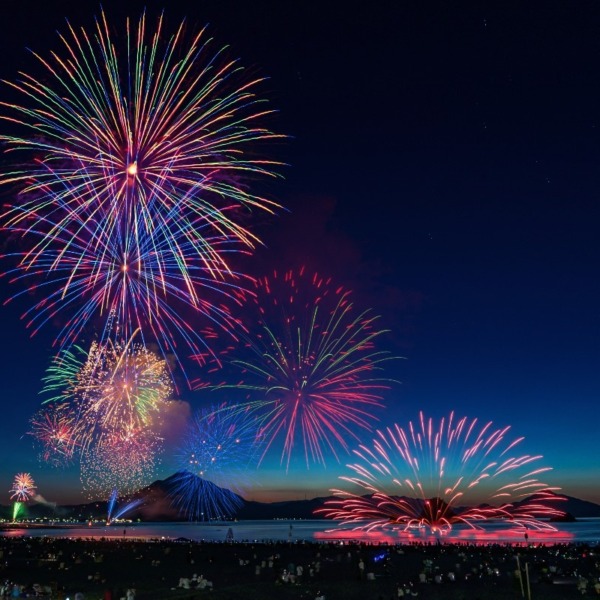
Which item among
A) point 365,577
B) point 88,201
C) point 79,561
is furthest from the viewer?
point 79,561

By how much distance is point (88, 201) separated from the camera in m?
28.5

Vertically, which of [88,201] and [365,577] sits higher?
[88,201]

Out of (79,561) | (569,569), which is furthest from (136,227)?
(569,569)

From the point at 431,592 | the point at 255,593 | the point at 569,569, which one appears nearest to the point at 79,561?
the point at 255,593

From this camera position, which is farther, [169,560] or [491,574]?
[169,560]

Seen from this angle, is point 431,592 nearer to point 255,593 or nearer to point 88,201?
point 255,593

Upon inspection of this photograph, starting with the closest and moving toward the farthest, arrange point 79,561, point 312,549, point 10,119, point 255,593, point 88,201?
point 10,119, point 88,201, point 255,593, point 79,561, point 312,549

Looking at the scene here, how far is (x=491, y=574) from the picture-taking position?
3806 cm

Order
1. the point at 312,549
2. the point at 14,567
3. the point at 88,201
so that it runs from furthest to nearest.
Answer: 1. the point at 312,549
2. the point at 14,567
3. the point at 88,201

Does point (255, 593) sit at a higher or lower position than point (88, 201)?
lower

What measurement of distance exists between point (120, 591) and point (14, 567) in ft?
58.4

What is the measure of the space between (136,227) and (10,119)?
266 inches

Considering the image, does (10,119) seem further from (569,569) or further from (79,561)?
(569,569)

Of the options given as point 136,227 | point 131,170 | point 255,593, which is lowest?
point 255,593
